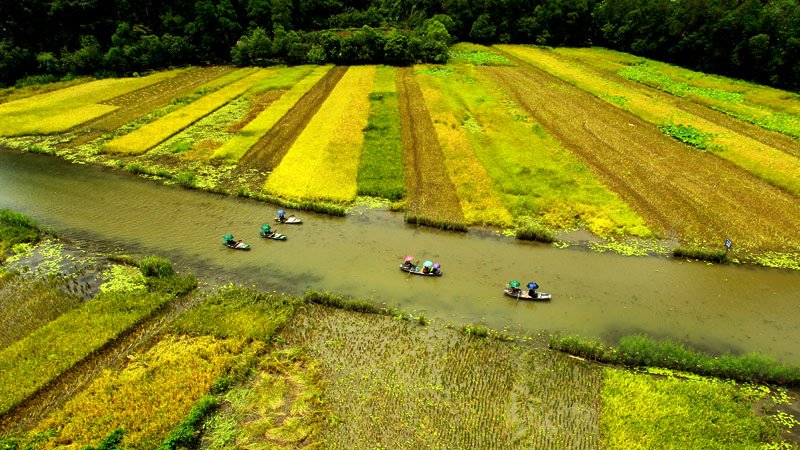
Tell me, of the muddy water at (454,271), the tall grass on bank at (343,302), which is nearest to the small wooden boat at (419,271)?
the muddy water at (454,271)

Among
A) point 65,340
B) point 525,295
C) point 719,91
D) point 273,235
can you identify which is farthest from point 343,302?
point 719,91

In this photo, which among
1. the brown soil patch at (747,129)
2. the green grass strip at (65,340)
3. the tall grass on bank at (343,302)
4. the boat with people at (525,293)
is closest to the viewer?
the green grass strip at (65,340)

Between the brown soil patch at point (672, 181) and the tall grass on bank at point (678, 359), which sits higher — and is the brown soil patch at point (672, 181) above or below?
above

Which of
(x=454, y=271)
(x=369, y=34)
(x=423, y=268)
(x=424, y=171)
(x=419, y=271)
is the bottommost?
(x=454, y=271)

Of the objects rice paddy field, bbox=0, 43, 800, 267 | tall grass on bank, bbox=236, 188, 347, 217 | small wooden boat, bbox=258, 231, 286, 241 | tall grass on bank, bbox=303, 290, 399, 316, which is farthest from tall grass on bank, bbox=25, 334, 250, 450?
rice paddy field, bbox=0, 43, 800, 267

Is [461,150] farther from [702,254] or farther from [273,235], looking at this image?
[702,254]

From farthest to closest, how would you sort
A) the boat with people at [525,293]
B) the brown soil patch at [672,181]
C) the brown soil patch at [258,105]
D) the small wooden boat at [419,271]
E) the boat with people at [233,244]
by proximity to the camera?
the brown soil patch at [258,105], the brown soil patch at [672,181], the boat with people at [233,244], the small wooden boat at [419,271], the boat with people at [525,293]

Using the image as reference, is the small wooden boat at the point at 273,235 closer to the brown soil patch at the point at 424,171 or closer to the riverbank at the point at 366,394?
the riverbank at the point at 366,394

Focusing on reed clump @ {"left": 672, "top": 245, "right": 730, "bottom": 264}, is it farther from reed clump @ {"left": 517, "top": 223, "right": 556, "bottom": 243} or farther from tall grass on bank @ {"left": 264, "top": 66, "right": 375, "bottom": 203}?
tall grass on bank @ {"left": 264, "top": 66, "right": 375, "bottom": 203}
